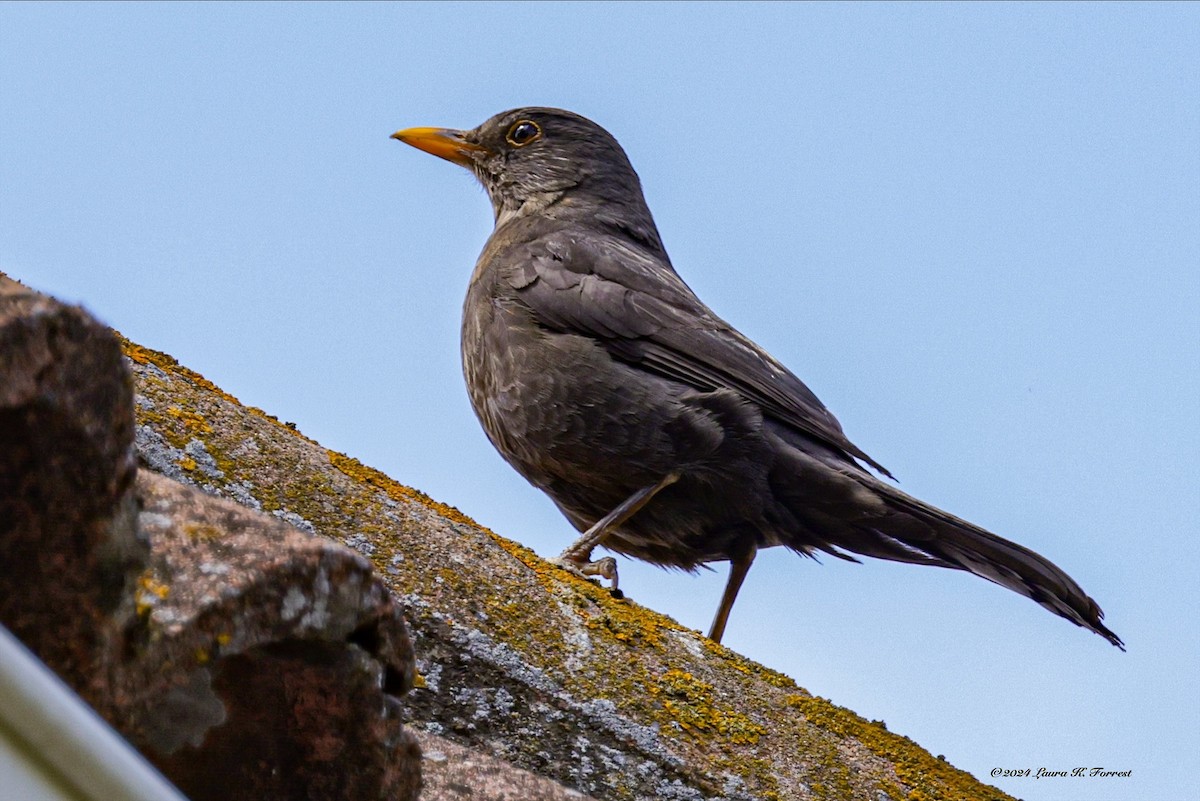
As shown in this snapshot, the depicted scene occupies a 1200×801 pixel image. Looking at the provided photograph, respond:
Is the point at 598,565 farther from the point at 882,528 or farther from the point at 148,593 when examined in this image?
the point at 148,593

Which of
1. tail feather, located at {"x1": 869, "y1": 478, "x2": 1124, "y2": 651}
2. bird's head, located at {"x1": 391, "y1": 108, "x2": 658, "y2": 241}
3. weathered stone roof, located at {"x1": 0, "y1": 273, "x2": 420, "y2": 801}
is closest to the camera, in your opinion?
weathered stone roof, located at {"x1": 0, "y1": 273, "x2": 420, "y2": 801}

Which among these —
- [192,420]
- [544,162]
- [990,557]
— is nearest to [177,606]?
[192,420]

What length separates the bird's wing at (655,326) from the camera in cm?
655

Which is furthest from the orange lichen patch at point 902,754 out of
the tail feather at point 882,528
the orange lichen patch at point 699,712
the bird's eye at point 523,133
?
the bird's eye at point 523,133

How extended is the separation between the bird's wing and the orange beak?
1.49m

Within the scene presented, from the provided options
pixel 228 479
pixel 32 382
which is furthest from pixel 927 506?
pixel 32 382

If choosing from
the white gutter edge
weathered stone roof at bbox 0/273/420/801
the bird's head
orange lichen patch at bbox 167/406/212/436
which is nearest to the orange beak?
the bird's head

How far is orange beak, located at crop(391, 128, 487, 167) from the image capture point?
841 centimetres

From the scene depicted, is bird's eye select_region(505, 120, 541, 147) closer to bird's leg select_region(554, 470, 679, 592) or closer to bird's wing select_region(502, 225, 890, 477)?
bird's wing select_region(502, 225, 890, 477)

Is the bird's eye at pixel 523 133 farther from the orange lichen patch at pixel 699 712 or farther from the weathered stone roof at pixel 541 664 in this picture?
the orange lichen patch at pixel 699 712

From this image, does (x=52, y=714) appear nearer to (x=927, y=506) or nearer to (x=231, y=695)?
(x=231, y=695)

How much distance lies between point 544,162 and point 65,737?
7153mm

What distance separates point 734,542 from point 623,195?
245 cm

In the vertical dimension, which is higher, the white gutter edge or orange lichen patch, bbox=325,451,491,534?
orange lichen patch, bbox=325,451,491,534
